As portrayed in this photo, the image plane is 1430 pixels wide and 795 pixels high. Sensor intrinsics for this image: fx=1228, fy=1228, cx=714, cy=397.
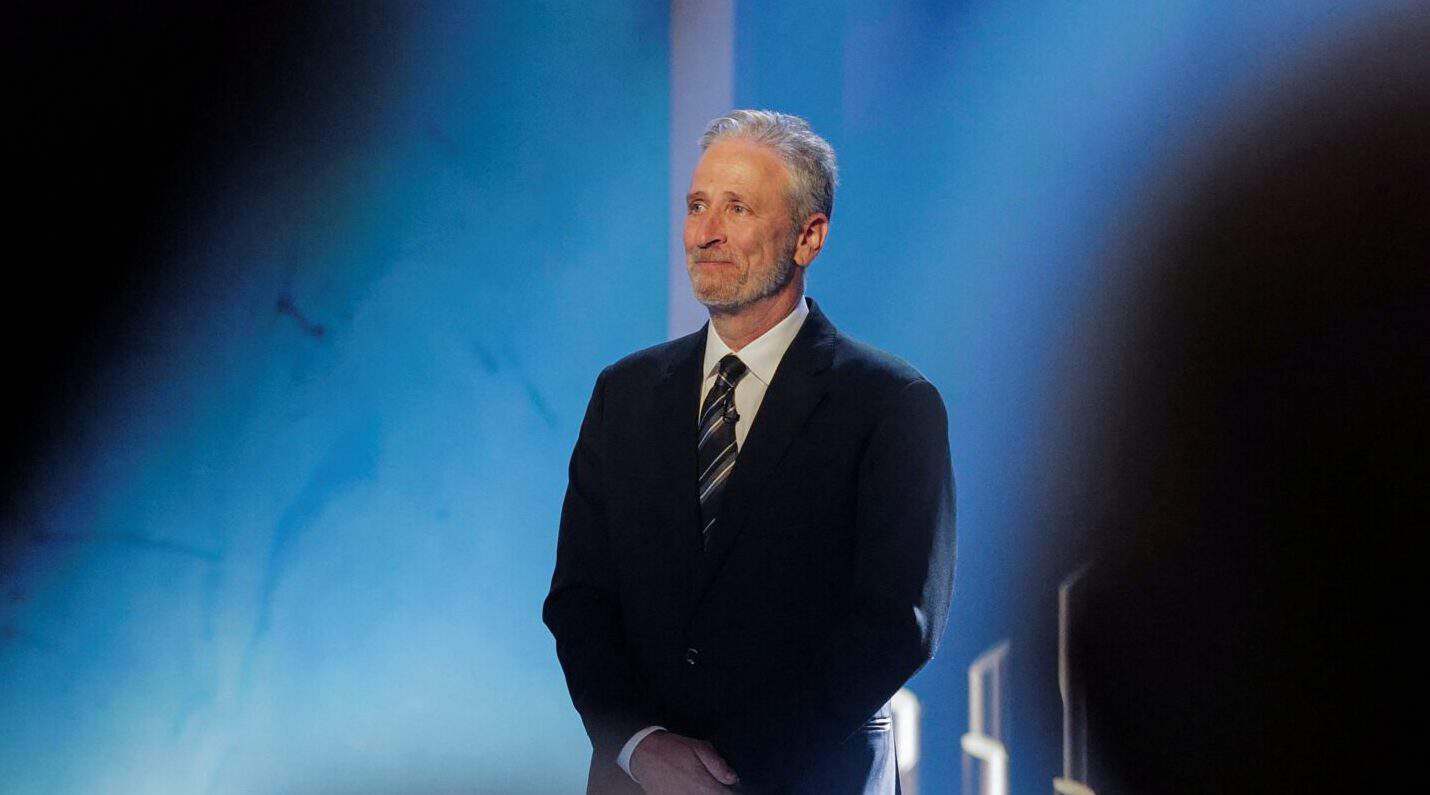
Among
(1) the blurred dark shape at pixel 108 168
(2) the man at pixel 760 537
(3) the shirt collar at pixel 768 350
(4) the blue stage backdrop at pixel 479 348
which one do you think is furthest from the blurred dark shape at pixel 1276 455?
(1) the blurred dark shape at pixel 108 168

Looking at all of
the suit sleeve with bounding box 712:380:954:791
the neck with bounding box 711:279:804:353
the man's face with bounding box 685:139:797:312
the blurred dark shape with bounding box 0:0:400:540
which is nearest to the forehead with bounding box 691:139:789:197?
the man's face with bounding box 685:139:797:312

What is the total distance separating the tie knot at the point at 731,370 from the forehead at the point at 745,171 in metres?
0.20

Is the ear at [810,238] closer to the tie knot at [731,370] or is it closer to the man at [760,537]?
the man at [760,537]

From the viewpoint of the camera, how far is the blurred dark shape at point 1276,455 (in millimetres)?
1485

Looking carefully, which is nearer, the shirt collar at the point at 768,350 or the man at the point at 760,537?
the man at the point at 760,537

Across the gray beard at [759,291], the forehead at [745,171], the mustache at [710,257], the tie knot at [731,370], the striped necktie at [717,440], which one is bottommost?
the striped necktie at [717,440]

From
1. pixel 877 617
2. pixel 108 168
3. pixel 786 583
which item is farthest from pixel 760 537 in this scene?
pixel 108 168

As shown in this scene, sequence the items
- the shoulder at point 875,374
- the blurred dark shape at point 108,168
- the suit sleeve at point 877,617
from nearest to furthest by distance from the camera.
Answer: the suit sleeve at point 877,617
the shoulder at point 875,374
the blurred dark shape at point 108,168

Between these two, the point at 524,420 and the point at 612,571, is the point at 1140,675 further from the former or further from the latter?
the point at 524,420

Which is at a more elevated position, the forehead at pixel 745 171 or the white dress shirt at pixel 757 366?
the forehead at pixel 745 171

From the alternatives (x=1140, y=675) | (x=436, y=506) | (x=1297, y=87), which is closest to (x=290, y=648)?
(x=436, y=506)

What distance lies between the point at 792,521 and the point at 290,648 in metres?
0.84

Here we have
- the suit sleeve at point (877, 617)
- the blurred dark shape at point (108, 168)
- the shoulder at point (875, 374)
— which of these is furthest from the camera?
the blurred dark shape at point (108, 168)

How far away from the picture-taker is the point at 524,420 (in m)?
2.04
